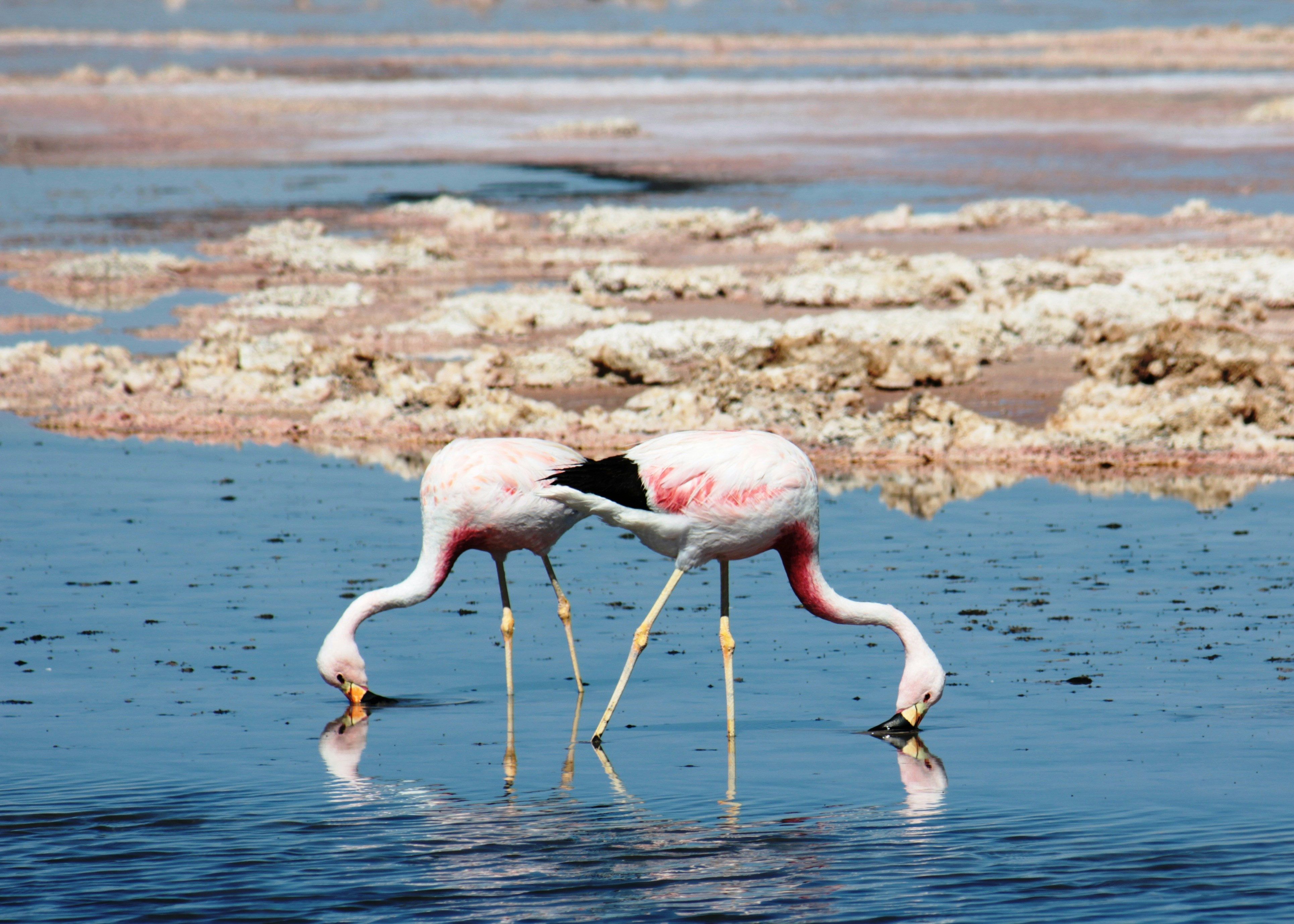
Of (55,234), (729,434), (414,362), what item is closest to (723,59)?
(55,234)

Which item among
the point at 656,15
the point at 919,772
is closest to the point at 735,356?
the point at 919,772

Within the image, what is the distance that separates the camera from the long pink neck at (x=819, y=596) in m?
8.86

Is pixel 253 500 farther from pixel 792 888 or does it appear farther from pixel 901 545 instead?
pixel 792 888

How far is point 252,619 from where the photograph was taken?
11109 mm

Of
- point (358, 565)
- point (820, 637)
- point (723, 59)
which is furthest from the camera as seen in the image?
point (723, 59)

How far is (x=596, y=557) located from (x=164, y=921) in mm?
6459

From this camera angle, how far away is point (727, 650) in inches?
356

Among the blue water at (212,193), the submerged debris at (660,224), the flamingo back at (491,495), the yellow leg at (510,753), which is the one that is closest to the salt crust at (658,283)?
the submerged debris at (660,224)

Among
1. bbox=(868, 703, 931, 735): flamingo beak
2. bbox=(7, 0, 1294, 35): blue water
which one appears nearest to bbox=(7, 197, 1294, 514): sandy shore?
bbox=(868, 703, 931, 735): flamingo beak

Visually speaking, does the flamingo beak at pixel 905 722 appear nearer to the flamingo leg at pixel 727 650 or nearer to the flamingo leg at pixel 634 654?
the flamingo leg at pixel 727 650

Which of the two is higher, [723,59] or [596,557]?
[723,59]

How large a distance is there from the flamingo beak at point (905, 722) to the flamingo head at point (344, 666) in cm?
260

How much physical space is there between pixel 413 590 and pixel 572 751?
47.6 inches

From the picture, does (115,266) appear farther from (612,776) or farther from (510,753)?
(612,776)
